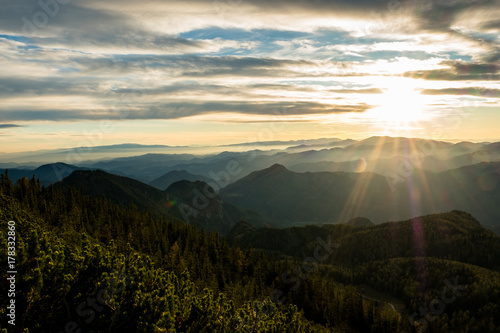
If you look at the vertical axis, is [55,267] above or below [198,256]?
above

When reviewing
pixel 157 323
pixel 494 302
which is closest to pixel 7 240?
pixel 157 323

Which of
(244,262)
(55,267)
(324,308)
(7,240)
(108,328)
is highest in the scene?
(7,240)

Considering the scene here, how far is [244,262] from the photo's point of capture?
156 m

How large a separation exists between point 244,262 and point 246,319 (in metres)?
125

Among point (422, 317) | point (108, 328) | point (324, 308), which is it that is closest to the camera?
point (108, 328)

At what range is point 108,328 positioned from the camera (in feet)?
88.1

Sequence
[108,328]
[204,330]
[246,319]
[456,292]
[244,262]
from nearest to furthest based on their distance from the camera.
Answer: [108,328] → [204,330] → [246,319] → [244,262] → [456,292]

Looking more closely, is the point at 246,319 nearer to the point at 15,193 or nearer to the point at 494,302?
the point at 15,193

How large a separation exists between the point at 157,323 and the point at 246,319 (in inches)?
449

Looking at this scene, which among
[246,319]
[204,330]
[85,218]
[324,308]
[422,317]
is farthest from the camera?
[422,317]

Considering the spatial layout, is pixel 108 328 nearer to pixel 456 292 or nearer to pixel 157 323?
pixel 157 323

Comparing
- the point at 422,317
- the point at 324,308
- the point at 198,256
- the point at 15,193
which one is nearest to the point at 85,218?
the point at 15,193

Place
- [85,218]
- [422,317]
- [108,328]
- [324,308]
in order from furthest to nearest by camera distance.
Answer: [422,317]
[85,218]
[324,308]
[108,328]

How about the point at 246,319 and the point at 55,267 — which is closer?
the point at 55,267
